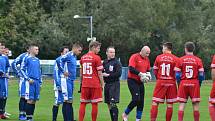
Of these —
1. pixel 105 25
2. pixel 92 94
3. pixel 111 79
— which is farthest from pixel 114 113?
pixel 105 25

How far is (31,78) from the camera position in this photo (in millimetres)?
18875

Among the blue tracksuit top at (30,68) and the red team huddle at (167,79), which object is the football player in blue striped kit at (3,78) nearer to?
the blue tracksuit top at (30,68)

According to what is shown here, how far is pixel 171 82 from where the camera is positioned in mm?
17312

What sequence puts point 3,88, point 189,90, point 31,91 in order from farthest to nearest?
point 3,88, point 31,91, point 189,90

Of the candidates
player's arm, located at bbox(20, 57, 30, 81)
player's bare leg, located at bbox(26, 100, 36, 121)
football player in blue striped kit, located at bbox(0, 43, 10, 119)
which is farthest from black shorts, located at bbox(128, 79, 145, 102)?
football player in blue striped kit, located at bbox(0, 43, 10, 119)

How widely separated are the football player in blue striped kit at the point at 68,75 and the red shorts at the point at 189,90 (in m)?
3.11

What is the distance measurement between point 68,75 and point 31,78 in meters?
2.34

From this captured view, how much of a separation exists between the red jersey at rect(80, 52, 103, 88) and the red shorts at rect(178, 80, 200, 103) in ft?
7.80

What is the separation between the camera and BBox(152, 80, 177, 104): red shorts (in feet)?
56.8

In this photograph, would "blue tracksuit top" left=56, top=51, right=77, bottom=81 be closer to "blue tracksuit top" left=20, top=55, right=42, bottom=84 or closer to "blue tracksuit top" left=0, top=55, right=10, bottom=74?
"blue tracksuit top" left=20, top=55, right=42, bottom=84

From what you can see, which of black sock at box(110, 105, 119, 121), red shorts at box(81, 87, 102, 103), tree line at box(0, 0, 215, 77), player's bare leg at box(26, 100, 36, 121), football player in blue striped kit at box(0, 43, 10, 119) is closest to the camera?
red shorts at box(81, 87, 102, 103)

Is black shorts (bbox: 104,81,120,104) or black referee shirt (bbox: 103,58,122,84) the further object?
black referee shirt (bbox: 103,58,122,84)

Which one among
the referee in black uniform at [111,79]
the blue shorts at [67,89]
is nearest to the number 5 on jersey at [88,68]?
the blue shorts at [67,89]

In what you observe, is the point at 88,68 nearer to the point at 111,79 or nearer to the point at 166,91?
the point at 111,79
